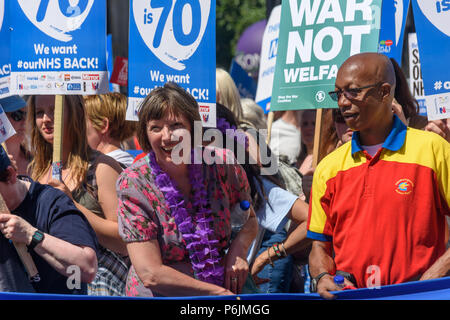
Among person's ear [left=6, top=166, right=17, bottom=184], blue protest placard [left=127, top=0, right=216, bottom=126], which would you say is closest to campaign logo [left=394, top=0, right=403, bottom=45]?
blue protest placard [left=127, top=0, right=216, bottom=126]

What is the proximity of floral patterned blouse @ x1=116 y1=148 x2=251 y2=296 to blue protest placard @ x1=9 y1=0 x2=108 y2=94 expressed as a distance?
46.0 inches

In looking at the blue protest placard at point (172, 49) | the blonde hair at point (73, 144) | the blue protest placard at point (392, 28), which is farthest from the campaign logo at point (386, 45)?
the blonde hair at point (73, 144)

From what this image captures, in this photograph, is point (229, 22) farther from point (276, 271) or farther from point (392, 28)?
point (276, 271)

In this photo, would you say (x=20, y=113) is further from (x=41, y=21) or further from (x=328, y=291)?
(x=328, y=291)

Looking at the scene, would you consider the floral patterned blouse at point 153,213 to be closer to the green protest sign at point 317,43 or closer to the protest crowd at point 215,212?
the protest crowd at point 215,212

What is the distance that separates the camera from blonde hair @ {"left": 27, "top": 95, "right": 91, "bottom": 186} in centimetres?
425

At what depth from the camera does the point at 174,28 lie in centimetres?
471

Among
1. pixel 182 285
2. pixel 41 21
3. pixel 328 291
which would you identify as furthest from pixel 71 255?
pixel 41 21

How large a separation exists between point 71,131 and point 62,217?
114 cm

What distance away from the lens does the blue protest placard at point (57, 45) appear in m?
4.44

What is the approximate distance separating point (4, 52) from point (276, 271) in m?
2.10

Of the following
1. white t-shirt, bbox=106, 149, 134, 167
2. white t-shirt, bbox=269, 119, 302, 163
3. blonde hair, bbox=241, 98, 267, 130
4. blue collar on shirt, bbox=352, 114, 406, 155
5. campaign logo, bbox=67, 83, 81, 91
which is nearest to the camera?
blue collar on shirt, bbox=352, 114, 406, 155

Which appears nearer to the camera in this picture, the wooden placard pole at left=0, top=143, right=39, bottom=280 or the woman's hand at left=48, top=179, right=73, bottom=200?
the wooden placard pole at left=0, top=143, right=39, bottom=280

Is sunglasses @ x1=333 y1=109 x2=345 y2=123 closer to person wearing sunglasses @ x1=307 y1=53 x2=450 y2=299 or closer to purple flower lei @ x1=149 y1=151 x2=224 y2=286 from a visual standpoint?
person wearing sunglasses @ x1=307 y1=53 x2=450 y2=299
